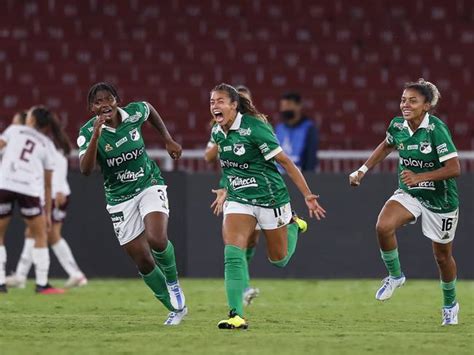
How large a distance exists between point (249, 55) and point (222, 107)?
444 inches

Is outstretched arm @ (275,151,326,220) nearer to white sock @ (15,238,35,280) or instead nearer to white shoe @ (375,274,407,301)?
white shoe @ (375,274,407,301)

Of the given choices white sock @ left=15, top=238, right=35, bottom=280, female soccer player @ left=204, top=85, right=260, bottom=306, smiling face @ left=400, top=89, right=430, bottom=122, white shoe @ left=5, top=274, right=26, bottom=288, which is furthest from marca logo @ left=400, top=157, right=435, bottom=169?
white shoe @ left=5, top=274, right=26, bottom=288

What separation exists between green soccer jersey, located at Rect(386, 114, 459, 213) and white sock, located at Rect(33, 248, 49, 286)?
543cm

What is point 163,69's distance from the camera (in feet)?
69.8

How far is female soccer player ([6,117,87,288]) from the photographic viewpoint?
635 inches

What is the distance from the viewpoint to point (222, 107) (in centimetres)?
1023

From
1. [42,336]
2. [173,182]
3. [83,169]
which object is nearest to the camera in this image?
[42,336]

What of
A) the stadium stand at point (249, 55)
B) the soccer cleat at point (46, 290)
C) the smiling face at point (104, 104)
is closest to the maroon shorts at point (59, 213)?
the soccer cleat at point (46, 290)

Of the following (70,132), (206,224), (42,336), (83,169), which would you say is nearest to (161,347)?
(42,336)

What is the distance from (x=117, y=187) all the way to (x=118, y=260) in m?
7.13

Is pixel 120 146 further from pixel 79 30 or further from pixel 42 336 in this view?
pixel 79 30

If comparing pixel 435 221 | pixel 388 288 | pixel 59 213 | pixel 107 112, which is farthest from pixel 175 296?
pixel 59 213

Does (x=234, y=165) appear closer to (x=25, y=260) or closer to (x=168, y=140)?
(x=168, y=140)

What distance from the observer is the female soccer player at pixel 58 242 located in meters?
16.1
